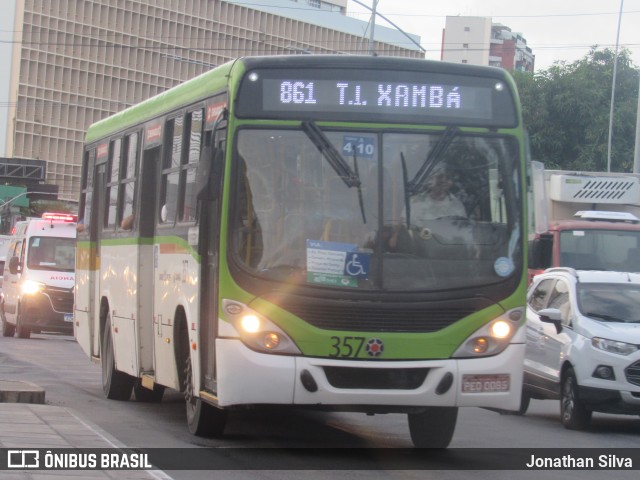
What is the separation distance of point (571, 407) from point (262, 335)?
601 cm

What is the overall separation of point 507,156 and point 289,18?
445ft

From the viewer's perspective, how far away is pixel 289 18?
144500 millimetres

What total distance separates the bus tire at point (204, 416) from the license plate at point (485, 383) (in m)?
2.31

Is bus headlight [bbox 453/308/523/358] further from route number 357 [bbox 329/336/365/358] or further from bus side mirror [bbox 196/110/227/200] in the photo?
bus side mirror [bbox 196/110/227/200]

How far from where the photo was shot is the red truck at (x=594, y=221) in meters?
23.0

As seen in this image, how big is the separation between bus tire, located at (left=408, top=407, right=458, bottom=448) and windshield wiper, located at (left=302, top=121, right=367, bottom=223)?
226cm

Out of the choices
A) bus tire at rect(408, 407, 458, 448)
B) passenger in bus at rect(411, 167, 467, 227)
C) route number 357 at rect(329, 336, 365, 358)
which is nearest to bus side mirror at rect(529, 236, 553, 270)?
passenger in bus at rect(411, 167, 467, 227)

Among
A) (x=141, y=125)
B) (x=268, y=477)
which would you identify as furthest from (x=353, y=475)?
(x=141, y=125)

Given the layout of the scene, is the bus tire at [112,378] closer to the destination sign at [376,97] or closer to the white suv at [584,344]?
the white suv at [584,344]

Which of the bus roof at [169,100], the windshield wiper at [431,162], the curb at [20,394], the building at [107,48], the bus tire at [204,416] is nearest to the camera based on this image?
the windshield wiper at [431,162]

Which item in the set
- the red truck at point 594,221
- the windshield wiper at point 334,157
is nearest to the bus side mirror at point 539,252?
the windshield wiper at point 334,157

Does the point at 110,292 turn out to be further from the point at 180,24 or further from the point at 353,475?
the point at 180,24

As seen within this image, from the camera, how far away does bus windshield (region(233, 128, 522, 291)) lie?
33.7 ft

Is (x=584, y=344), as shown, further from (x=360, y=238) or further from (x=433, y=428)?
(x=360, y=238)
